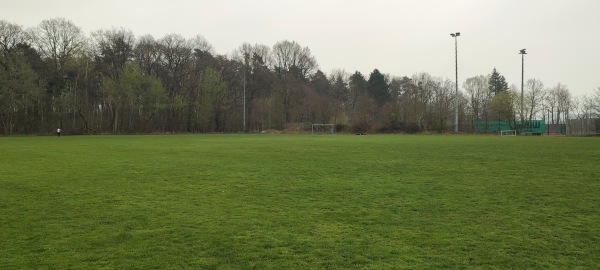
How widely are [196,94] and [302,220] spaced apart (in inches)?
2661

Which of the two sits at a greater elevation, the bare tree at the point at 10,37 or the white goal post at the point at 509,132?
the bare tree at the point at 10,37

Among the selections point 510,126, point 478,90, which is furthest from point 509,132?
point 478,90

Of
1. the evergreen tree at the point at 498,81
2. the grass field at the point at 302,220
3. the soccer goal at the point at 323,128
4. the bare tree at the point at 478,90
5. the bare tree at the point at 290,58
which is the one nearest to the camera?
the grass field at the point at 302,220

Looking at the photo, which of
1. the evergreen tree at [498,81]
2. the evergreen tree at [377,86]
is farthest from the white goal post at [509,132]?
the evergreen tree at [498,81]

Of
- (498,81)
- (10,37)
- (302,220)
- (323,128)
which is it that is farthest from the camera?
(498,81)

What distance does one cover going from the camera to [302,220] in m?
6.72

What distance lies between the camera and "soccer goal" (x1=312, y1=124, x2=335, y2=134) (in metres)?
69.4

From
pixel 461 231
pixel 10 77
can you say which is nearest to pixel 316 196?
pixel 461 231

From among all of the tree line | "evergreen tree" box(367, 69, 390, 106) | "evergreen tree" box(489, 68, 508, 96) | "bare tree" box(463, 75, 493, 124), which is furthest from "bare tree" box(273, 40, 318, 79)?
"evergreen tree" box(489, 68, 508, 96)

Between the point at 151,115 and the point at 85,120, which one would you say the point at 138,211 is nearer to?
the point at 85,120

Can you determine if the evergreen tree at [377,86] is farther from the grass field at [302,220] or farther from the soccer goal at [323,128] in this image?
the grass field at [302,220]

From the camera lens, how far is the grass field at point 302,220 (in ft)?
15.9

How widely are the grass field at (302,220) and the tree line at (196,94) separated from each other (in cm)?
5051

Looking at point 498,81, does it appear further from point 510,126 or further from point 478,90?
point 510,126
